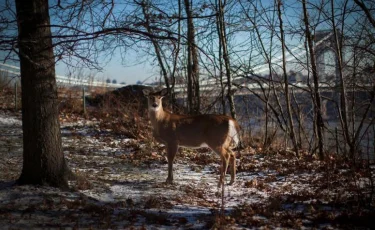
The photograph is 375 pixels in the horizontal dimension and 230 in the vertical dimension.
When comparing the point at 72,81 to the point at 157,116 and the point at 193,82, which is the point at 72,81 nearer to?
the point at 193,82

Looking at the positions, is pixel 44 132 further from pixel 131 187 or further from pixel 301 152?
pixel 301 152

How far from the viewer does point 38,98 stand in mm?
5109

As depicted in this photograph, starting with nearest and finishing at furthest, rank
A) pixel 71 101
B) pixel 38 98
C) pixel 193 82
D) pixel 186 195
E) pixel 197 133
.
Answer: pixel 38 98 < pixel 186 195 < pixel 197 133 < pixel 193 82 < pixel 71 101

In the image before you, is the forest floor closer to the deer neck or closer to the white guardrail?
the deer neck

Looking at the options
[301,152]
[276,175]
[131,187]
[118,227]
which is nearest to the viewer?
[118,227]

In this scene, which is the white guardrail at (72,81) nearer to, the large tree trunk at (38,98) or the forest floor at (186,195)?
the forest floor at (186,195)

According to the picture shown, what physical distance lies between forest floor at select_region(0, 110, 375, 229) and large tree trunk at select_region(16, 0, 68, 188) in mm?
311

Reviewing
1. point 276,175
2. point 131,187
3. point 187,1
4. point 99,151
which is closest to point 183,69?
point 187,1

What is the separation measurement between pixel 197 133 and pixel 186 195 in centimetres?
151

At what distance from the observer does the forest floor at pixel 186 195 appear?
426 cm

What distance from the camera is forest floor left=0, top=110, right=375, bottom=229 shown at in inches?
168

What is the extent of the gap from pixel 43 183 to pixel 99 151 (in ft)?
12.1

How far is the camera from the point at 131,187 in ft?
19.1

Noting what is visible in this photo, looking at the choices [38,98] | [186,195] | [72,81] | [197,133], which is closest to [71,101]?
[72,81]
